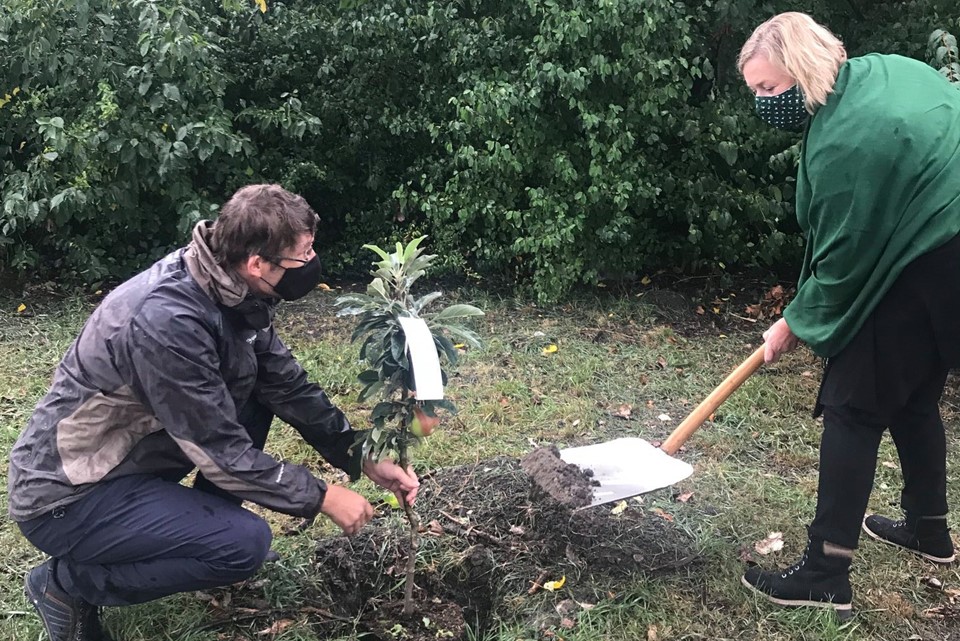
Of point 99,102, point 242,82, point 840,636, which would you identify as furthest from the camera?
point 242,82

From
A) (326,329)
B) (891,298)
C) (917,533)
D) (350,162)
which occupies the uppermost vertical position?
(891,298)

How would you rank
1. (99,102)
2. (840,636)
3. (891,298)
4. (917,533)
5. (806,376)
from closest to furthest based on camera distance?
1. (891,298)
2. (840,636)
3. (917,533)
4. (806,376)
5. (99,102)

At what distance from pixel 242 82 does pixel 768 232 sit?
168 inches

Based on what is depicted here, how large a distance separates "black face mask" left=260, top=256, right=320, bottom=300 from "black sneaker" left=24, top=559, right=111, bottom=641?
1055 millimetres

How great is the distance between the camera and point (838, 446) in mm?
2443

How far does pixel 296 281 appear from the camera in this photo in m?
2.17

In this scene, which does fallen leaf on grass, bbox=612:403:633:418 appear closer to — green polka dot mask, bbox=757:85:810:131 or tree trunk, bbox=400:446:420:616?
tree trunk, bbox=400:446:420:616

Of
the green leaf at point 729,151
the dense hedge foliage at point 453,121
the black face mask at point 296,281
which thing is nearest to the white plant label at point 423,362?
the black face mask at point 296,281

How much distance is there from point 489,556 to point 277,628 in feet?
2.44

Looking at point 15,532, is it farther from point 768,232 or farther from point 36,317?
point 768,232

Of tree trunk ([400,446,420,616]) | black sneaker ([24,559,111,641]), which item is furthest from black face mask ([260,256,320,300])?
black sneaker ([24,559,111,641])

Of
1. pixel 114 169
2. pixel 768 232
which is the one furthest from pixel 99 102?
pixel 768 232

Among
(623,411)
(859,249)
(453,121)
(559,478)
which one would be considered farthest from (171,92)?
(859,249)

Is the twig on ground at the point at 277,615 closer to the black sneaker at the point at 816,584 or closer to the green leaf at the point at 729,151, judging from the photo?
the black sneaker at the point at 816,584
